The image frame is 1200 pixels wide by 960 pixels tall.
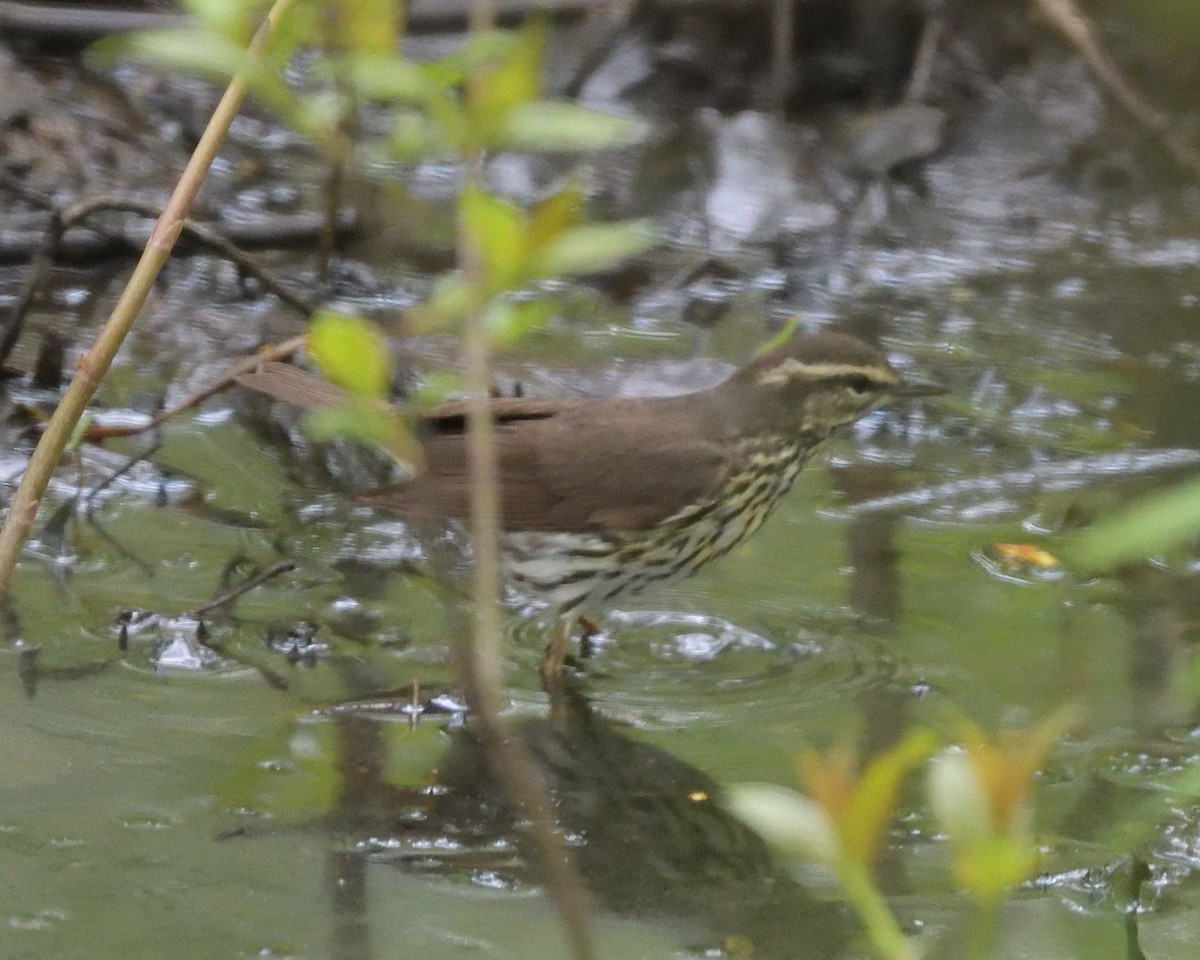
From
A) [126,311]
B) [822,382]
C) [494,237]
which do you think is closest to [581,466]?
[822,382]

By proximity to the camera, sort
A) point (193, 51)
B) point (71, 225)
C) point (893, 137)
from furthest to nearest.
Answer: point (893, 137), point (71, 225), point (193, 51)

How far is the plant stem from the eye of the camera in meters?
2.48

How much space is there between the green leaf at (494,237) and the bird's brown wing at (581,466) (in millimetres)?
2785

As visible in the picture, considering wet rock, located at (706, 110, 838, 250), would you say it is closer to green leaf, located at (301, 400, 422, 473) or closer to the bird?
the bird

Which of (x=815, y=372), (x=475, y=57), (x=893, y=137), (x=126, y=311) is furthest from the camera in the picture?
(x=893, y=137)

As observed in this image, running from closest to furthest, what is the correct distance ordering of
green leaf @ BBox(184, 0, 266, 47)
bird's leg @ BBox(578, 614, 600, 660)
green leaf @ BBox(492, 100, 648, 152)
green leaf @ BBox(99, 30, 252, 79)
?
green leaf @ BBox(492, 100, 648, 152), green leaf @ BBox(99, 30, 252, 79), green leaf @ BBox(184, 0, 266, 47), bird's leg @ BBox(578, 614, 600, 660)

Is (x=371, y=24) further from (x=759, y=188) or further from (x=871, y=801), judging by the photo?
(x=759, y=188)

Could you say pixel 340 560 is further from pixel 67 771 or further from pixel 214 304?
pixel 214 304

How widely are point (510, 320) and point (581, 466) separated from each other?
2871 mm

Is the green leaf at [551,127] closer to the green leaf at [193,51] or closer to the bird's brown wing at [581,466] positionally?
the green leaf at [193,51]

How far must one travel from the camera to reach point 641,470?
4.53 metres

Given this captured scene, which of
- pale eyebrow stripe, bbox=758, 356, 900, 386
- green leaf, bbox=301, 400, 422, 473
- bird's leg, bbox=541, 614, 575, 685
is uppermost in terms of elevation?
green leaf, bbox=301, 400, 422, 473

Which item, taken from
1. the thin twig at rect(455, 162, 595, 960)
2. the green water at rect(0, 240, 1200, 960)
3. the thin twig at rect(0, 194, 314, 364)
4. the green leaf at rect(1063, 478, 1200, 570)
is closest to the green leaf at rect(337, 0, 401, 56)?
the thin twig at rect(455, 162, 595, 960)

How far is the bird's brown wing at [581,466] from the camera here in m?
4.45
